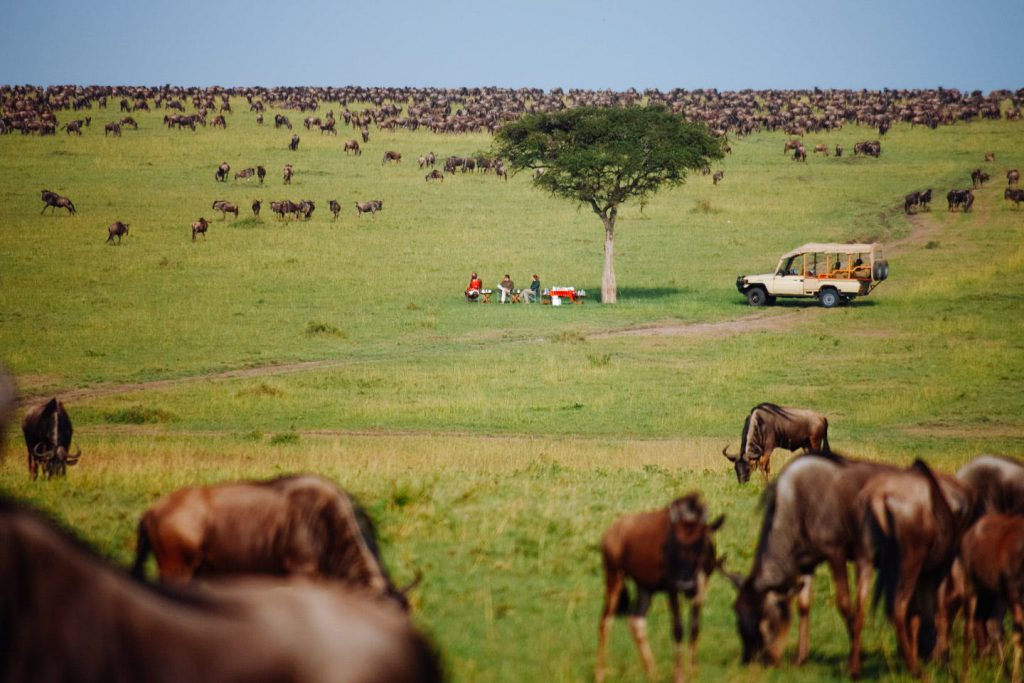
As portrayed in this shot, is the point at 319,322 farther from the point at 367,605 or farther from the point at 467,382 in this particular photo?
the point at 367,605

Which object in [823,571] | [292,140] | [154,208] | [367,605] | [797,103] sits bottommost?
[823,571]

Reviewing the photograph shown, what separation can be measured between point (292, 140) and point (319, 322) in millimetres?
44293

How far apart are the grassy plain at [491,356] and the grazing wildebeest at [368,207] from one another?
1.70 m

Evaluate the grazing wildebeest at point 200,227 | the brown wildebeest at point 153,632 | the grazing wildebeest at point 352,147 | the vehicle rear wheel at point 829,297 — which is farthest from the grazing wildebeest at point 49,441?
the grazing wildebeest at point 352,147

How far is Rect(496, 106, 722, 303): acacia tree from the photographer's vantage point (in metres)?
43.7

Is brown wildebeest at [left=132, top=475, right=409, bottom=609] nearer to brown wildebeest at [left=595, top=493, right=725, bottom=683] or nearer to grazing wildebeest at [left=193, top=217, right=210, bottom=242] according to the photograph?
brown wildebeest at [left=595, top=493, right=725, bottom=683]

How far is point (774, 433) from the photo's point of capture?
18.6 m

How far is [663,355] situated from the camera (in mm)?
32625

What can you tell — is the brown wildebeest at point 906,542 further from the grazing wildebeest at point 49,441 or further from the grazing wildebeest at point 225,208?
the grazing wildebeest at point 225,208

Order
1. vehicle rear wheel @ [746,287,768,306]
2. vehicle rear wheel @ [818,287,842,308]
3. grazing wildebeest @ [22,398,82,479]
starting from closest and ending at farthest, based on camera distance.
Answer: grazing wildebeest @ [22,398,82,479], vehicle rear wheel @ [818,287,842,308], vehicle rear wheel @ [746,287,768,306]

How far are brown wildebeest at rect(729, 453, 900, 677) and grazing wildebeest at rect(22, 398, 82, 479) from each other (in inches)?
473

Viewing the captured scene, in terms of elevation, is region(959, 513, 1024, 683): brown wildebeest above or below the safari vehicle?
below

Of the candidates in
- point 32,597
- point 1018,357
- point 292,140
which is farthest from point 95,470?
point 292,140

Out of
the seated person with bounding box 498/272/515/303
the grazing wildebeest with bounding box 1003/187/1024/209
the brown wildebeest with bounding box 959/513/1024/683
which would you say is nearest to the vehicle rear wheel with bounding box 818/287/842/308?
the seated person with bounding box 498/272/515/303
